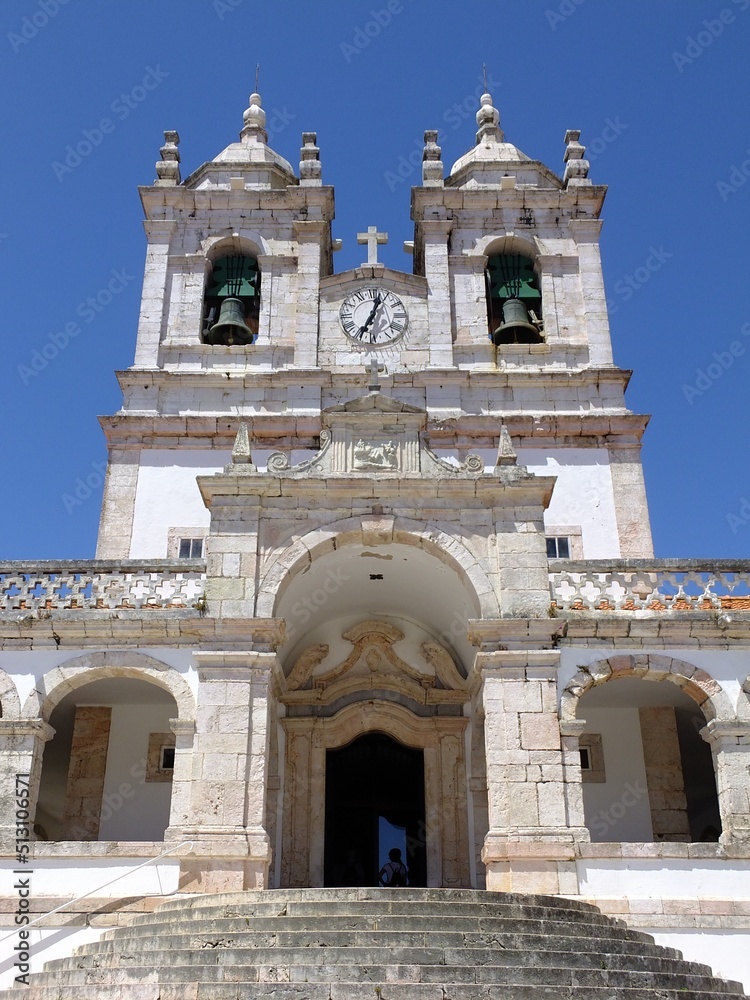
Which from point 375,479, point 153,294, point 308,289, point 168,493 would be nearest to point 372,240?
point 308,289

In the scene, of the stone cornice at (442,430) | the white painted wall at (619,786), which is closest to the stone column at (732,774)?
the white painted wall at (619,786)

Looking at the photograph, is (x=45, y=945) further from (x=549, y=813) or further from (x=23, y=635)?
(x=549, y=813)

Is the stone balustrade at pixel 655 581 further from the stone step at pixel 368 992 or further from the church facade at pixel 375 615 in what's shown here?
the stone step at pixel 368 992

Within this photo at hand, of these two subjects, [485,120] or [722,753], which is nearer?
[722,753]

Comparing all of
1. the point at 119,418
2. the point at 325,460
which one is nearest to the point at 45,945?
the point at 325,460

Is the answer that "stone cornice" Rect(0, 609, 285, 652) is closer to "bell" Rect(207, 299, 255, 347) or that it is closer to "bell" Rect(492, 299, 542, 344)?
"bell" Rect(207, 299, 255, 347)

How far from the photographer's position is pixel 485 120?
24234 mm

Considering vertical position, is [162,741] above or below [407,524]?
below

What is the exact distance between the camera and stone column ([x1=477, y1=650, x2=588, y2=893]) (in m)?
11.1

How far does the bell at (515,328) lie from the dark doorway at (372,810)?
8756 mm

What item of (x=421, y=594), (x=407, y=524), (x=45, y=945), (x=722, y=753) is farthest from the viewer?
(x=421, y=594)

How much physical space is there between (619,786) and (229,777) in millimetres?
5942

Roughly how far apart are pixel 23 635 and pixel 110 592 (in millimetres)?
1140

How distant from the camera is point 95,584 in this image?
13.2 meters
